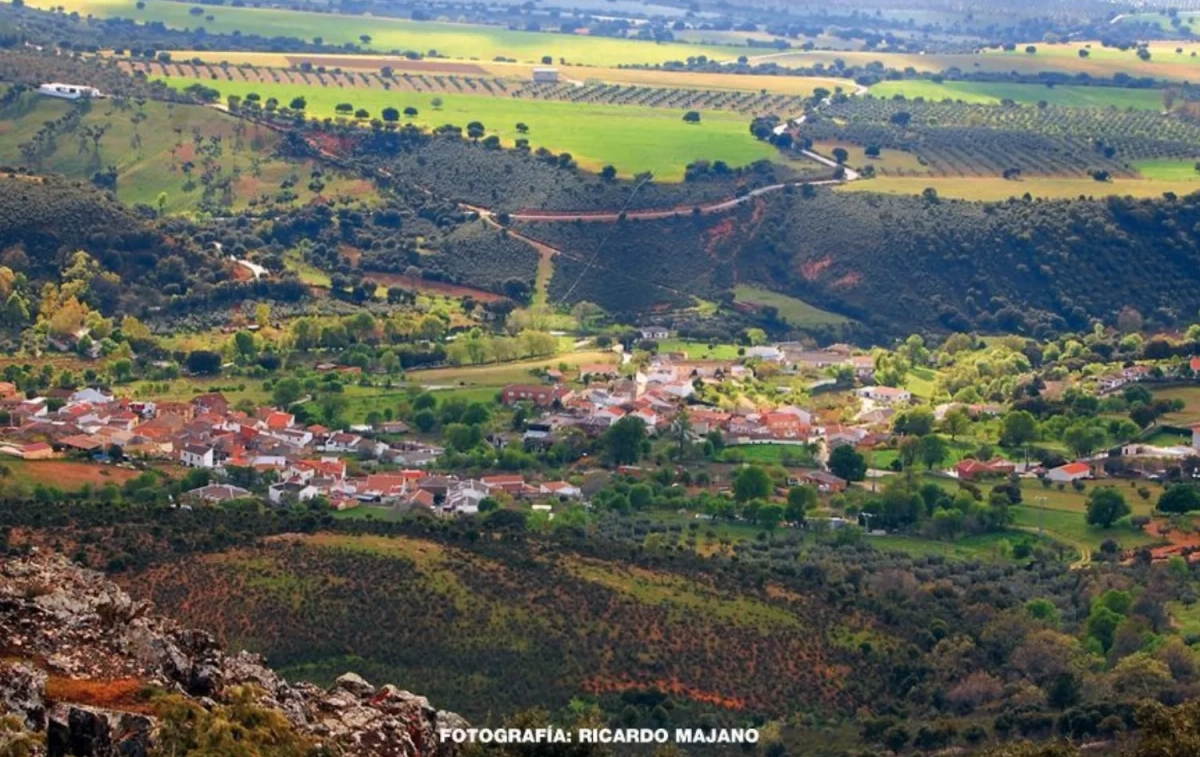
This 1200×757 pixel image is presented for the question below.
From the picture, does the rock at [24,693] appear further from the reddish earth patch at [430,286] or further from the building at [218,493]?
the reddish earth patch at [430,286]

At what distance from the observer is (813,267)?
110875 millimetres

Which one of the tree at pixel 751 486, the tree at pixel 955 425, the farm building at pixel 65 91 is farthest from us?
the farm building at pixel 65 91

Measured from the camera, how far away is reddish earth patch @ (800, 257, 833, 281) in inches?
4350

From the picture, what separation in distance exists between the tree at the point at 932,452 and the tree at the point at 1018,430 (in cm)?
280

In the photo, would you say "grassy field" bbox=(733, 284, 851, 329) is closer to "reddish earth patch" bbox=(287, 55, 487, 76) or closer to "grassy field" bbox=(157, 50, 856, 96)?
"grassy field" bbox=(157, 50, 856, 96)

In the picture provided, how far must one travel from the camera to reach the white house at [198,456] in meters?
72.6

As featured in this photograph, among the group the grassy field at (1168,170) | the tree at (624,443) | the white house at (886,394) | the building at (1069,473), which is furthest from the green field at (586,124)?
the building at (1069,473)

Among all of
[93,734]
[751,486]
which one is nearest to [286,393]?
[751,486]

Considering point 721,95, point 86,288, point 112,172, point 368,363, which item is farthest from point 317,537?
point 721,95

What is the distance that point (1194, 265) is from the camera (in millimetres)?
111375

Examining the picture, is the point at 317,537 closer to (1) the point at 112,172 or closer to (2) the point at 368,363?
(2) the point at 368,363

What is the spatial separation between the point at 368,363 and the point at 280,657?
125 feet

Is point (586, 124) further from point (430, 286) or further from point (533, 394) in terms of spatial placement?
point (533, 394)

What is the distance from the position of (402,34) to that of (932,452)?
3631 inches
